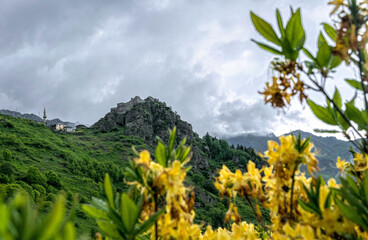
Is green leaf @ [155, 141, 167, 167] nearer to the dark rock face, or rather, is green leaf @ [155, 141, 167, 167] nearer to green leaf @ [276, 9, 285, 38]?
green leaf @ [276, 9, 285, 38]

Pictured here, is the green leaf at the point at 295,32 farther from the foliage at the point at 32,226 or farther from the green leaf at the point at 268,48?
the foliage at the point at 32,226

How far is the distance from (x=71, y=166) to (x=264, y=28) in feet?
177

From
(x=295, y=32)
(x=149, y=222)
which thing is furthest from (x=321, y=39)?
(x=149, y=222)

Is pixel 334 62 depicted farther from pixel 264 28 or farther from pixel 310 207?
A: pixel 310 207

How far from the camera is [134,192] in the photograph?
1.02 metres

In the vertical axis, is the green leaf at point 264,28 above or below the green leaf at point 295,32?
above

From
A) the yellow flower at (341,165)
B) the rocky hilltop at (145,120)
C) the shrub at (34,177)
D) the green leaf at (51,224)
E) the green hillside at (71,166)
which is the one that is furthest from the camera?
the rocky hilltop at (145,120)

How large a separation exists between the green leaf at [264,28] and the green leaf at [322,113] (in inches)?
12.0

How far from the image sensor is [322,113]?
3.78 feet

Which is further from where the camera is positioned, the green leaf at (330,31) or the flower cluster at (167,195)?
the green leaf at (330,31)

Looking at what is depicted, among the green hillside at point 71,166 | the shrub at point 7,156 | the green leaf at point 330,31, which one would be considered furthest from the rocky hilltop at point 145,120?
the green leaf at point 330,31

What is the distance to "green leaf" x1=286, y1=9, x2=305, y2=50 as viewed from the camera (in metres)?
0.99

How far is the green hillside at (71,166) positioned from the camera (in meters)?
35.7

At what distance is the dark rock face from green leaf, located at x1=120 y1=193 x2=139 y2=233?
7386 cm
